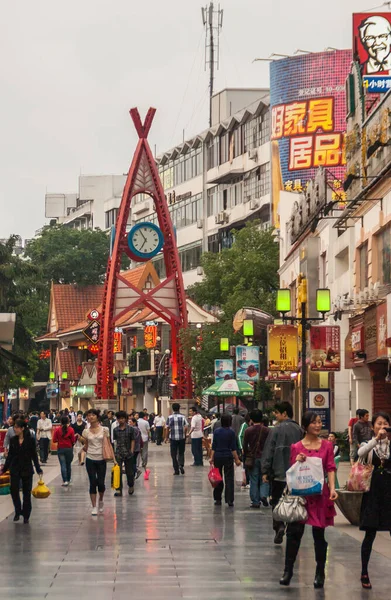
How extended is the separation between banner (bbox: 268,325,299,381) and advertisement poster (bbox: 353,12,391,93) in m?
8.47

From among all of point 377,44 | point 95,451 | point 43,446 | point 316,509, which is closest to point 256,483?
point 95,451

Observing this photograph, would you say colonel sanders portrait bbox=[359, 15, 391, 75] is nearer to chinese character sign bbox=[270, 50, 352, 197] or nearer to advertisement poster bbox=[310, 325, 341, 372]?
advertisement poster bbox=[310, 325, 341, 372]

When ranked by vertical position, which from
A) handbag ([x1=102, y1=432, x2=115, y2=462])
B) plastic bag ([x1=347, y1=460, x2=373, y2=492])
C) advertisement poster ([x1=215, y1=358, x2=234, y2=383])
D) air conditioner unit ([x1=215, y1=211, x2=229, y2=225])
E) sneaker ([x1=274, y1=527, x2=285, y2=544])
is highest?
air conditioner unit ([x1=215, y1=211, x2=229, y2=225])

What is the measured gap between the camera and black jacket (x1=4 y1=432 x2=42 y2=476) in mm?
19219

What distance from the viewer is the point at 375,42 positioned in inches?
1357

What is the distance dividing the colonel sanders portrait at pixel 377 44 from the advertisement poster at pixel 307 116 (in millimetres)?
24519

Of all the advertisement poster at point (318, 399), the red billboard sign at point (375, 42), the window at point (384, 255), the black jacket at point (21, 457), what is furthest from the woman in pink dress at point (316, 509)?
the red billboard sign at point (375, 42)

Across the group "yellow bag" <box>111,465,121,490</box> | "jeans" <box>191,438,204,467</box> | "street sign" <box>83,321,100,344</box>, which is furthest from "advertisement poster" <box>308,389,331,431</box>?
"street sign" <box>83,321,100,344</box>

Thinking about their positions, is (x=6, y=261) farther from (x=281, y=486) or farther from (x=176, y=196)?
(x=176, y=196)

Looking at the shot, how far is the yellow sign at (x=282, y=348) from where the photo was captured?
1526 inches

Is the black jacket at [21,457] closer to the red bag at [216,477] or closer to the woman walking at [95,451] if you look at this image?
the woman walking at [95,451]

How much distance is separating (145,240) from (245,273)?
11.7 metres

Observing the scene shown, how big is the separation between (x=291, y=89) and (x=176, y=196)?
24.9m

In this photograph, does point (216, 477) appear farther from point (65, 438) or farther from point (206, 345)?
point (206, 345)
